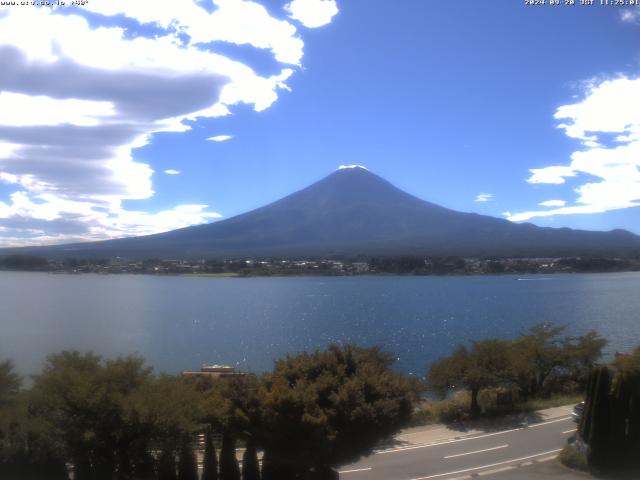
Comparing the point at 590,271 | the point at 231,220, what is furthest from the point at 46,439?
the point at 231,220

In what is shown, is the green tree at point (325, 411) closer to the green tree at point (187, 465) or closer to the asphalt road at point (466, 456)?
the asphalt road at point (466, 456)

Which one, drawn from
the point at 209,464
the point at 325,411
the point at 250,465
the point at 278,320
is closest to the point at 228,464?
the point at 209,464

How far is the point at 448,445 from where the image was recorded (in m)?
12.3

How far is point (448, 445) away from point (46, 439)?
7413 mm

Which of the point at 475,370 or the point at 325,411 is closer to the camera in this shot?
the point at 325,411

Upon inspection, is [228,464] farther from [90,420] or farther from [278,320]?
[278,320]

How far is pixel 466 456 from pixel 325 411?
3.33 meters

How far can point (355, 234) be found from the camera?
148250 mm

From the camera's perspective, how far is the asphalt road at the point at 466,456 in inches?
405

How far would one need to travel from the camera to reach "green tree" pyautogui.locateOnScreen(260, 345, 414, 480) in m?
9.36

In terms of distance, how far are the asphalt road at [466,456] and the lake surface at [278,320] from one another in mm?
13277

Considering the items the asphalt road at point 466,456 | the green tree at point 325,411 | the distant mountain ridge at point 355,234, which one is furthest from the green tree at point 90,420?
the distant mountain ridge at point 355,234

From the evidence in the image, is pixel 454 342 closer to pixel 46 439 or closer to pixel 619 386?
pixel 619 386

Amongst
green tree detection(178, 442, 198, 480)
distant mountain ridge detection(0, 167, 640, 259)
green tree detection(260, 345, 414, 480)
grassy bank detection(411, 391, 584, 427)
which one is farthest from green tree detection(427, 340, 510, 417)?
distant mountain ridge detection(0, 167, 640, 259)
